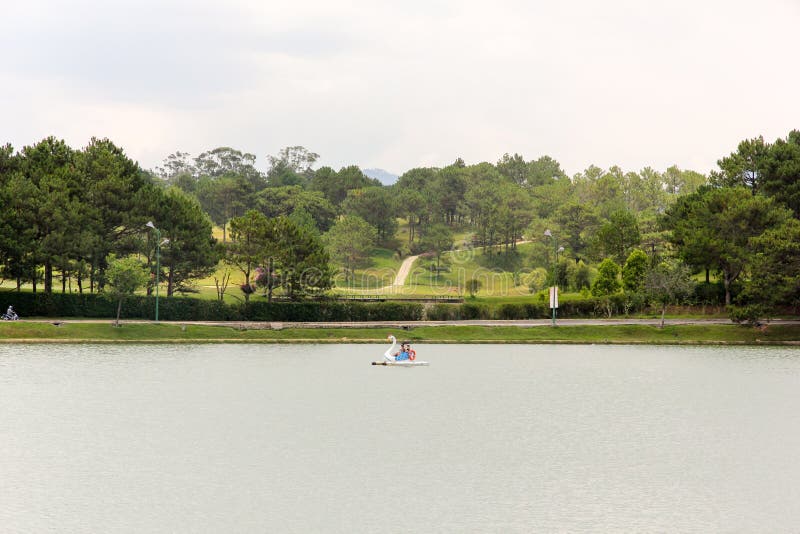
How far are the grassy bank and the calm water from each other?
9748mm

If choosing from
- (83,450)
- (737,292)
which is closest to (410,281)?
(737,292)

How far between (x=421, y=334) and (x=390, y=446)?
4093cm

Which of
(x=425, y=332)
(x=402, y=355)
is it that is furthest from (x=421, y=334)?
(x=402, y=355)

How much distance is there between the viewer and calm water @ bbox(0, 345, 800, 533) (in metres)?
25.6

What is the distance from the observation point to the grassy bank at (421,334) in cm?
6862

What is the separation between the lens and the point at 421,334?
75250 millimetres

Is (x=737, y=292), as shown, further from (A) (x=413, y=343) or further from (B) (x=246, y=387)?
(B) (x=246, y=387)

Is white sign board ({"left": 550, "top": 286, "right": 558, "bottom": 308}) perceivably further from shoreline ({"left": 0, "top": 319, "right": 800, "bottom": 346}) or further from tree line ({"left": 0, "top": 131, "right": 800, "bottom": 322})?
tree line ({"left": 0, "top": 131, "right": 800, "bottom": 322})

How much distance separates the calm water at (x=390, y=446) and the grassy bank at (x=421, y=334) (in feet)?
32.0

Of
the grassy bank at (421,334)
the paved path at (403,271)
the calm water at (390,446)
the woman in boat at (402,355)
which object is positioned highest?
the paved path at (403,271)

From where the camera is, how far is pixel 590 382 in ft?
172

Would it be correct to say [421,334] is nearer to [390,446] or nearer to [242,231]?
[242,231]

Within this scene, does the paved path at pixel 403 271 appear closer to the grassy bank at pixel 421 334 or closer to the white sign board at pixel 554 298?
the white sign board at pixel 554 298

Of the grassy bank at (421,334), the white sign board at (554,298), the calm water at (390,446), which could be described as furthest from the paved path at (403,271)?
the calm water at (390,446)
